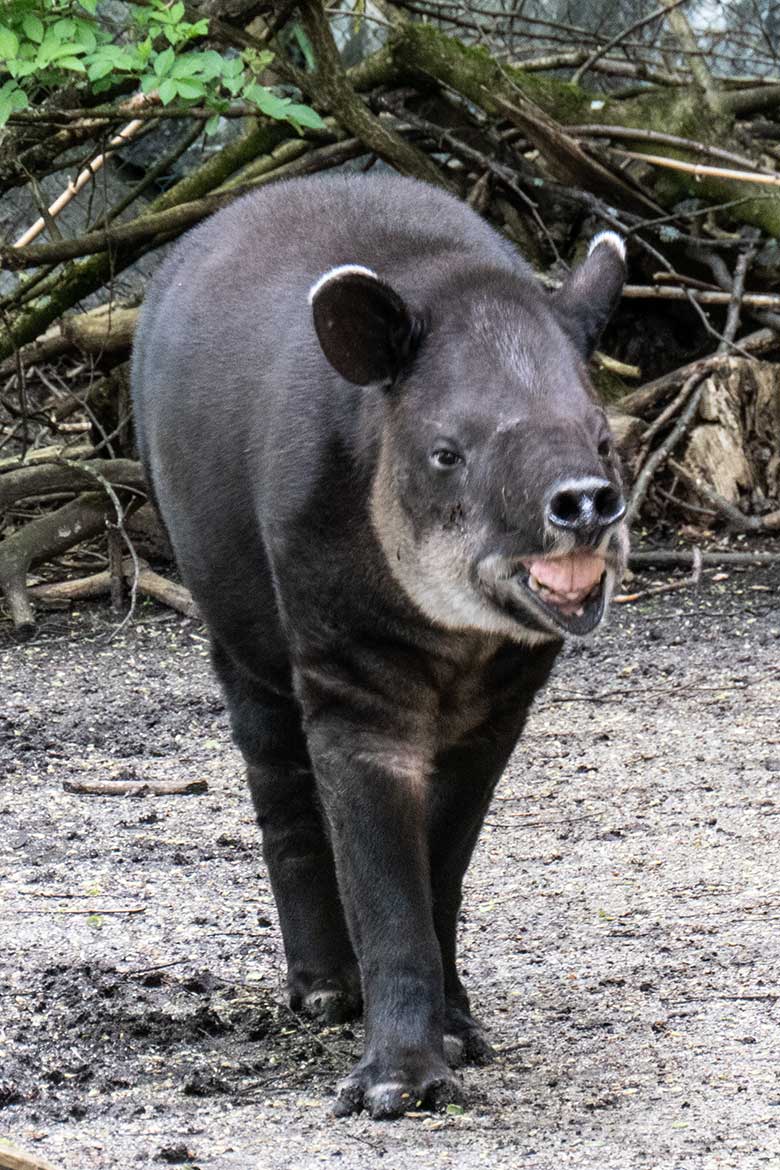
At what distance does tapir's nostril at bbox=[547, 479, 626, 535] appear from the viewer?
300 cm

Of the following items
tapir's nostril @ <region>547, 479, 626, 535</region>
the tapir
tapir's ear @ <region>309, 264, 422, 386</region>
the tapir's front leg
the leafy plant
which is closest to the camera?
tapir's nostril @ <region>547, 479, 626, 535</region>

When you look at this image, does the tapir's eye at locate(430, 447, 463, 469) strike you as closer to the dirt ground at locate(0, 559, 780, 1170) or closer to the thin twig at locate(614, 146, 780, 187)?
the dirt ground at locate(0, 559, 780, 1170)

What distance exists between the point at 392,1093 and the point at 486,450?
1187 mm

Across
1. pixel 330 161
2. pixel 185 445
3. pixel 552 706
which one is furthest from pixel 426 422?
pixel 330 161

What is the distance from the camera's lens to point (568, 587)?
3189mm

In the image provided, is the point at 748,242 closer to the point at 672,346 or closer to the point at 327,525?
the point at 672,346

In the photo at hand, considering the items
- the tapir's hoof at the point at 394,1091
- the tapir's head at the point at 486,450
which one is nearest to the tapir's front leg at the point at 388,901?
the tapir's hoof at the point at 394,1091

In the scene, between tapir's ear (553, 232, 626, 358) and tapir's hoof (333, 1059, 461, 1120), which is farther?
tapir's ear (553, 232, 626, 358)

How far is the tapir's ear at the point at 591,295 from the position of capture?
371cm

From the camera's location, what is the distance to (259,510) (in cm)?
382

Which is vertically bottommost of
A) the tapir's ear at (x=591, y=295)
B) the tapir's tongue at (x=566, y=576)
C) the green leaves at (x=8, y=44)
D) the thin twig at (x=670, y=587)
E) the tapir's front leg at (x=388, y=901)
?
the thin twig at (x=670, y=587)

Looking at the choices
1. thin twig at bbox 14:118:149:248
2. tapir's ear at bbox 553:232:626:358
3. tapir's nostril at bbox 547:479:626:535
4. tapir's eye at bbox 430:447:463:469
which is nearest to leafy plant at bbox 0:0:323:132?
thin twig at bbox 14:118:149:248

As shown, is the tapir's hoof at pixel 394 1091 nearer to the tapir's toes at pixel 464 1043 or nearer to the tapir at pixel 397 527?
the tapir at pixel 397 527

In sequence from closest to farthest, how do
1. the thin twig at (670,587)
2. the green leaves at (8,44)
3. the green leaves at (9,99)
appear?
the green leaves at (8,44)
the green leaves at (9,99)
the thin twig at (670,587)
